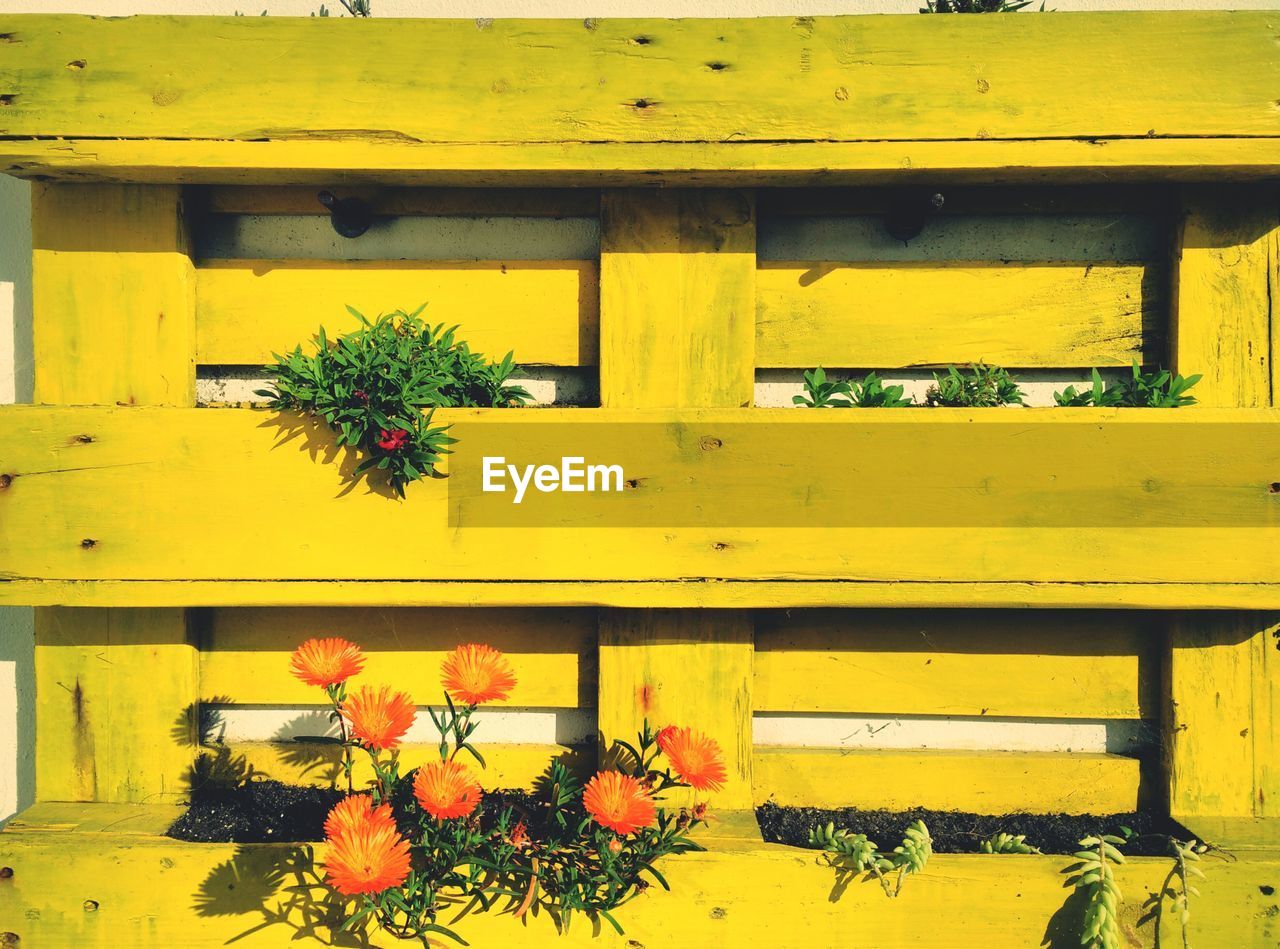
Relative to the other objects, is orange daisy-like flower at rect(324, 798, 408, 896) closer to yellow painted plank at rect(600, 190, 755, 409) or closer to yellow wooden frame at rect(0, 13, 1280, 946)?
yellow wooden frame at rect(0, 13, 1280, 946)

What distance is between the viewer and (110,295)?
1953 millimetres

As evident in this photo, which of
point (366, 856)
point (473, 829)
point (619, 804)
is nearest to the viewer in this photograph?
point (366, 856)

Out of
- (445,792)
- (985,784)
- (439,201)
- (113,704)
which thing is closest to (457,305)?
(439,201)

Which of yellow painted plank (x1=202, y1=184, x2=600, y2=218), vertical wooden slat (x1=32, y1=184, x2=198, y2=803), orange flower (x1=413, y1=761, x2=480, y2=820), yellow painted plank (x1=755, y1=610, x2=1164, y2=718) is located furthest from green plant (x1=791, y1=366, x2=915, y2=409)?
vertical wooden slat (x1=32, y1=184, x2=198, y2=803)

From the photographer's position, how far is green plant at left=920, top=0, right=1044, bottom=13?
2074 millimetres

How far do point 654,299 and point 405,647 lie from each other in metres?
1.18

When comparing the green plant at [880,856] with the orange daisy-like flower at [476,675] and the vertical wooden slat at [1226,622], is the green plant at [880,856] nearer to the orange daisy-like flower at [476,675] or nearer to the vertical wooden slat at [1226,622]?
the vertical wooden slat at [1226,622]

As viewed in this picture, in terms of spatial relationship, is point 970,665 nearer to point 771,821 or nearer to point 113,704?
point 771,821

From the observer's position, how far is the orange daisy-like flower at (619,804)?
1.56 m

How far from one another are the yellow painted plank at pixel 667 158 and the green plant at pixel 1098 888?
1719mm

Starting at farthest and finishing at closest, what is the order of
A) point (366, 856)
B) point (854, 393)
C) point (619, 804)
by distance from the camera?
1. point (854, 393)
2. point (619, 804)
3. point (366, 856)

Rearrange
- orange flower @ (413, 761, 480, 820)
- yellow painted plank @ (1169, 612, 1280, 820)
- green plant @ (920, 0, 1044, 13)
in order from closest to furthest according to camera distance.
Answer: orange flower @ (413, 761, 480, 820) < yellow painted plank @ (1169, 612, 1280, 820) < green plant @ (920, 0, 1044, 13)

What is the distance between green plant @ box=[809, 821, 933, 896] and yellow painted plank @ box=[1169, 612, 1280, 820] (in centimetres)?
77

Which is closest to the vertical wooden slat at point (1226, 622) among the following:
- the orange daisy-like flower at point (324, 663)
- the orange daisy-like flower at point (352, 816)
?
the orange daisy-like flower at point (352, 816)
